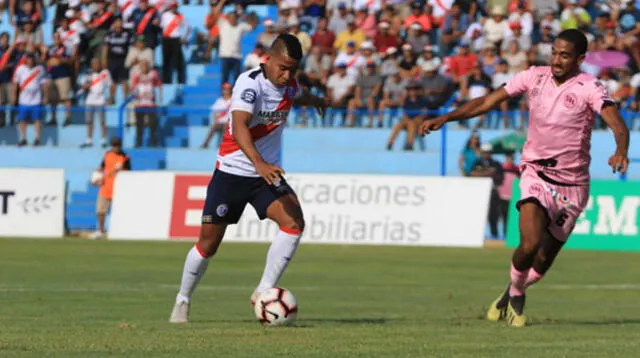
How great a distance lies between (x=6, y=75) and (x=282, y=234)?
2485cm

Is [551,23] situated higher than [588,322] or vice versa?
[551,23]

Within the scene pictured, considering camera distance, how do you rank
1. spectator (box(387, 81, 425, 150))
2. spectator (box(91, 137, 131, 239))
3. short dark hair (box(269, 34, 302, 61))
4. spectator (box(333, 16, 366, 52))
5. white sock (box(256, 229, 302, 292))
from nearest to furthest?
short dark hair (box(269, 34, 302, 61))
white sock (box(256, 229, 302, 292))
spectator (box(91, 137, 131, 239))
spectator (box(387, 81, 425, 150))
spectator (box(333, 16, 366, 52))

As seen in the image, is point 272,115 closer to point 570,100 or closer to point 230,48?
point 570,100

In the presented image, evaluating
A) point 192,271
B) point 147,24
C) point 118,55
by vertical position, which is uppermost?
point 192,271

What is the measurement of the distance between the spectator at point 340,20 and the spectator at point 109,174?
6.82m

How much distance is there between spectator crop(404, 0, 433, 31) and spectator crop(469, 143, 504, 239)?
499cm

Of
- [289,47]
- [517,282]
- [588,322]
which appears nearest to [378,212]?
[588,322]

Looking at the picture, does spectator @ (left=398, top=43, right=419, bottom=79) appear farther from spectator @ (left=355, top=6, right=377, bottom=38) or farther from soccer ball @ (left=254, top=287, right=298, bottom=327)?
soccer ball @ (left=254, top=287, right=298, bottom=327)

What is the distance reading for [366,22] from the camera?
35.3 m

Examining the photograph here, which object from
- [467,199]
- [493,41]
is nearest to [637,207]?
[467,199]

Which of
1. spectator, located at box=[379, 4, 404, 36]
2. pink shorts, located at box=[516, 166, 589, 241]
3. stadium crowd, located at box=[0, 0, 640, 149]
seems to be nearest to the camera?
pink shorts, located at box=[516, 166, 589, 241]

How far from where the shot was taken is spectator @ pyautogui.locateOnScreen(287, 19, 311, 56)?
34.6 metres

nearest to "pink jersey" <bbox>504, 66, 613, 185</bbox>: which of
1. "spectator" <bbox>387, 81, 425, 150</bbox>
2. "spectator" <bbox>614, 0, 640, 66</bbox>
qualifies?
"spectator" <bbox>387, 81, 425, 150</bbox>

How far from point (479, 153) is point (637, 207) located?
3.98 meters
